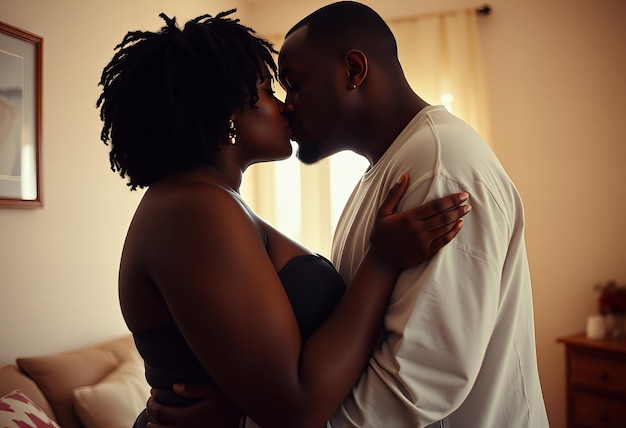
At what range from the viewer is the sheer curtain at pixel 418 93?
3.99 meters

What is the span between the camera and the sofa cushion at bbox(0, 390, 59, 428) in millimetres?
1896

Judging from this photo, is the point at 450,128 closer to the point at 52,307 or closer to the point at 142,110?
the point at 142,110

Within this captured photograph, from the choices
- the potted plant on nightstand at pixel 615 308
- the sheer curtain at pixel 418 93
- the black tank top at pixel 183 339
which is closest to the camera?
the black tank top at pixel 183 339

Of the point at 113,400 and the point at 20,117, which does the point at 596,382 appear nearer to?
the point at 113,400

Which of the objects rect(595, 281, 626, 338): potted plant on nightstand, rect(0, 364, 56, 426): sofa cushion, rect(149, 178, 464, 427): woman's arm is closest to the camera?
rect(149, 178, 464, 427): woman's arm

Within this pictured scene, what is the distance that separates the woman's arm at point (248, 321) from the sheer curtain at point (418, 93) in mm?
3094

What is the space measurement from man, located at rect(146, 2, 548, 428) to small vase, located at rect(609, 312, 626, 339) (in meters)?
2.55

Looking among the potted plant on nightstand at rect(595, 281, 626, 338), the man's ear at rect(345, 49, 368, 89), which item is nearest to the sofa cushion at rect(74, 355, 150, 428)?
the man's ear at rect(345, 49, 368, 89)

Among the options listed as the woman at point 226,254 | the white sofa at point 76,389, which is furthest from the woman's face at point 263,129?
the white sofa at point 76,389

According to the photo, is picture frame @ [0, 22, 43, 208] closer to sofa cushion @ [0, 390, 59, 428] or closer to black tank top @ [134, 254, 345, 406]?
sofa cushion @ [0, 390, 59, 428]

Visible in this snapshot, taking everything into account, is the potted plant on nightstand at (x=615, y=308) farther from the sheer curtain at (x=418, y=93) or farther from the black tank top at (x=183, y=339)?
the black tank top at (x=183, y=339)

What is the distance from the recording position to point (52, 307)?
2.68 metres

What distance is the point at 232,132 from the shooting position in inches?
47.8

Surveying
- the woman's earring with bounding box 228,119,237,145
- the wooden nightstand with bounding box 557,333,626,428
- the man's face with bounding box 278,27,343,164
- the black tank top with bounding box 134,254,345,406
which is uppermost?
the man's face with bounding box 278,27,343,164
